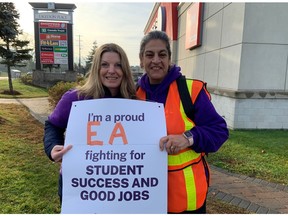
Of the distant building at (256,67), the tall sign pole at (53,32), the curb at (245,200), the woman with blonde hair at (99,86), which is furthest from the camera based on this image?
the tall sign pole at (53,32)

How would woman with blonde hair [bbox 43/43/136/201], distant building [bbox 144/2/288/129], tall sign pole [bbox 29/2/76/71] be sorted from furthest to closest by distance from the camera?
tall sign pole [bbox 29/2/76/71]
distant building [bbox 144/2/288/129]
woman with blonde hair [bbox 43/43/136/201]

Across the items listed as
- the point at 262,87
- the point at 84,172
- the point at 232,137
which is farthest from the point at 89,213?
the point at 262,87

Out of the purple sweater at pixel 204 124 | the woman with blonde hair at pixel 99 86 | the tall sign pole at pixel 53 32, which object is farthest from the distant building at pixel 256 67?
the tall sign pole at pixel 53 32

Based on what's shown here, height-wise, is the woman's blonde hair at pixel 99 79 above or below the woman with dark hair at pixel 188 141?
above

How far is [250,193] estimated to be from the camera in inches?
145

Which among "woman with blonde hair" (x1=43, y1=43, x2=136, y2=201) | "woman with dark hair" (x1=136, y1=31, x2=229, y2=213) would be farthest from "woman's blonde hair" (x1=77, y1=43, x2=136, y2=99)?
"woman with dark hair" (x1=136, y1=31, x2=229, y2=213)

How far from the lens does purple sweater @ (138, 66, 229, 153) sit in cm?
171

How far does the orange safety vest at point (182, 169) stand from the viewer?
5.71 ft

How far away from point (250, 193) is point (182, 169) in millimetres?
2406

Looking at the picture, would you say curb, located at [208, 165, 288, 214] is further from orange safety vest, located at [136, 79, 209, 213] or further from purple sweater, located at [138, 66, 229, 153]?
purple sweater, located at [138, 66, 229, 153]

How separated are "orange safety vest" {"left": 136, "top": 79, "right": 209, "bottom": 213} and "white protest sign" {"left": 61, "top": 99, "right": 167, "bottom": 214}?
5cm

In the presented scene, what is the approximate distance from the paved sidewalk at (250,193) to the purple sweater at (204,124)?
1986mm

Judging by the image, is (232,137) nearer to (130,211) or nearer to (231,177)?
(231,177)

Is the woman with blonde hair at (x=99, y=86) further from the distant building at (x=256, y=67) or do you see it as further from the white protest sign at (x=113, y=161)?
the distant building at (x=256, y=67)
